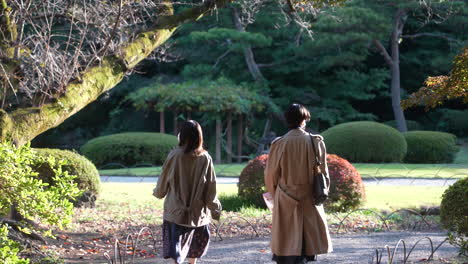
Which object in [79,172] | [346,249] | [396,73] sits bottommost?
[346,249]

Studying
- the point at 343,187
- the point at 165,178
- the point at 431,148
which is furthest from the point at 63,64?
the point at 431,148

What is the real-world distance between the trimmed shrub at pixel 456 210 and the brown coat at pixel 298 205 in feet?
7.50

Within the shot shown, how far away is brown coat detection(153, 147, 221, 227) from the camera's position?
4.95 metres

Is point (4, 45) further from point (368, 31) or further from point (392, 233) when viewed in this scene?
point (368, 31)

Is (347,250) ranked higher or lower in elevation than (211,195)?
lower

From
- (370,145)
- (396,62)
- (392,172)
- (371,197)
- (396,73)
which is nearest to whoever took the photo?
(371,197)

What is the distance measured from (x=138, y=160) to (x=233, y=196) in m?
10.2

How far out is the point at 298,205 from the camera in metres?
4.78

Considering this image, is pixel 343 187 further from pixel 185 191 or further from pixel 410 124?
pixel 410 124

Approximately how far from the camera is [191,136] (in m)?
4.89

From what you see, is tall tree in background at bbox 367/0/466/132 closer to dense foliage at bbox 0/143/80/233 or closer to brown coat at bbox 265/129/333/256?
brown coat at bbox 265/129/333/256

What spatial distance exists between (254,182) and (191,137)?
5.99m

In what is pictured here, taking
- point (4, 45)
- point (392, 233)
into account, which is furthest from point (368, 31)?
point (4, 45)

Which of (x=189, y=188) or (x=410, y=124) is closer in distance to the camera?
(x=189, y=188)
